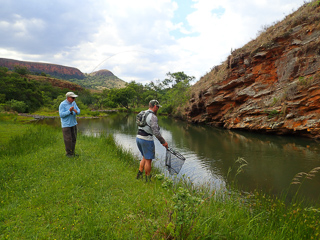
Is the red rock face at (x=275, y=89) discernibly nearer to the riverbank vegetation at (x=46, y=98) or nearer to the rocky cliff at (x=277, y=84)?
the rocky cliff at (x=277, y=84)

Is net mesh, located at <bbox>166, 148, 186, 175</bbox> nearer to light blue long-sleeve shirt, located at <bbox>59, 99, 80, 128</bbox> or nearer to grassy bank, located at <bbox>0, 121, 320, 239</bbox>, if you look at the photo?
grassy bank, located at <bbox>0, 121, 320, 239</bbox>

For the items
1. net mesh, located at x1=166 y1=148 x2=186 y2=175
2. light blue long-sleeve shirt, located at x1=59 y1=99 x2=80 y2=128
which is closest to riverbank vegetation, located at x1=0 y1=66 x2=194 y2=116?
light blue long-sleeve shirt, located at x1=59 y1=99 x2=80 y2=128

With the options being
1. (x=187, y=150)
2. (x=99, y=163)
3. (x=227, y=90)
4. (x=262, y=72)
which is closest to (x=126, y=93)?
(x=227, y=90)

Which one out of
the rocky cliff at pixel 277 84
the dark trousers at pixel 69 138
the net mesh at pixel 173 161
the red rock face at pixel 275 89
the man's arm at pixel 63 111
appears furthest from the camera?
the rocky cliff at pixel 277 84

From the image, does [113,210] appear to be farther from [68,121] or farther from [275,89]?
[275,89]

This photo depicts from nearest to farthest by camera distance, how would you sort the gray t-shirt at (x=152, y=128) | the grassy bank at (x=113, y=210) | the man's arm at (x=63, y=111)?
the grassy bank at (x=113, y=210), the gray t-shirt at (x=152, y=128), the man's arm at (x=63, y=111)

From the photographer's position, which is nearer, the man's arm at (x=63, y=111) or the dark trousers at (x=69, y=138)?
the man's arm at (x=63, y=111)

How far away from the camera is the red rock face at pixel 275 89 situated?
14.5m

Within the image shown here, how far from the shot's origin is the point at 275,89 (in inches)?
711

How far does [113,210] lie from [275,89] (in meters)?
18.7

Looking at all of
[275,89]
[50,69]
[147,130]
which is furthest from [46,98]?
[50,69]

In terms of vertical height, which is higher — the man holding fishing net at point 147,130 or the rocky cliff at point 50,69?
the rocky cliff at point 50,69

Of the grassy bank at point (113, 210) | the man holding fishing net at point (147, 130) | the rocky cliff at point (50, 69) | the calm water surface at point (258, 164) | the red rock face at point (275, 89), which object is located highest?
the rocky cliff at point (50, 69)

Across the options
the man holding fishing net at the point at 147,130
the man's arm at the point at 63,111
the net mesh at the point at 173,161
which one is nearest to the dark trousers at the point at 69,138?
the man's arm at the point at 63,111
